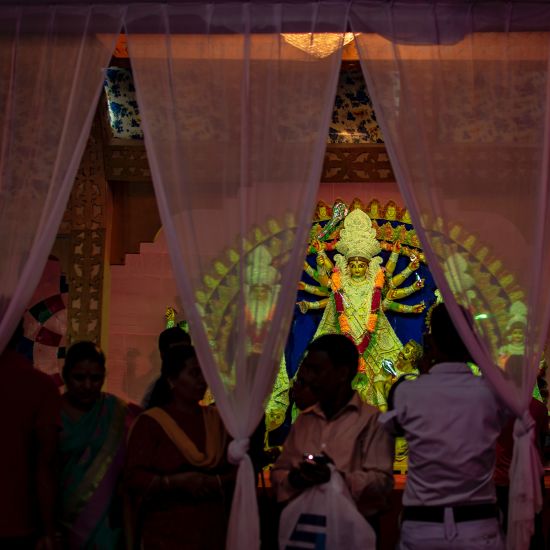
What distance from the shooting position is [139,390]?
5.54 meters

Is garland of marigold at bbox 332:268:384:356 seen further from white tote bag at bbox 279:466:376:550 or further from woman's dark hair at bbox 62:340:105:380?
white tote bag at bbox 279:466:376:550

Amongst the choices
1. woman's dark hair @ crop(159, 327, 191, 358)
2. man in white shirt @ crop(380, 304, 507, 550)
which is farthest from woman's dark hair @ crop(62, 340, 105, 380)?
man in white shirt @ crop(380, 304, 507, 550)

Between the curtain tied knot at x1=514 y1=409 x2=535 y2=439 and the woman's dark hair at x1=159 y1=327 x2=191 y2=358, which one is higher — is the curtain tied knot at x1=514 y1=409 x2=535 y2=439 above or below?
below

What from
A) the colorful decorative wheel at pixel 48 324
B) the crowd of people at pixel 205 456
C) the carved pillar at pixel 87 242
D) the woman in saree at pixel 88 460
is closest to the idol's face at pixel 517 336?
the crowd of people at pixel 205 456

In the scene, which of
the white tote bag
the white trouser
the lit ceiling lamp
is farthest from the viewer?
the lit ceiling lamp

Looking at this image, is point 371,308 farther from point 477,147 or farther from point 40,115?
point 40,115

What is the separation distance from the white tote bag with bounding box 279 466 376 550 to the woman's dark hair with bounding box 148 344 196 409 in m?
0.62

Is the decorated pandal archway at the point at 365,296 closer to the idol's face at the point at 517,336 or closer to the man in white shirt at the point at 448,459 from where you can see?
the idol's face at the point at 517,336

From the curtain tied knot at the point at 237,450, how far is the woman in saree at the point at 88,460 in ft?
1.59

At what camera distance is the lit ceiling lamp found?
356cm

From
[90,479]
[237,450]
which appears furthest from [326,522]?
[90,479]

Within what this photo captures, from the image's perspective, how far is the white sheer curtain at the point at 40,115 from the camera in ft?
11.4

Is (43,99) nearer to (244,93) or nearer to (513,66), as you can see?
(244,93)

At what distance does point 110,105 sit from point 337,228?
5.17ft
